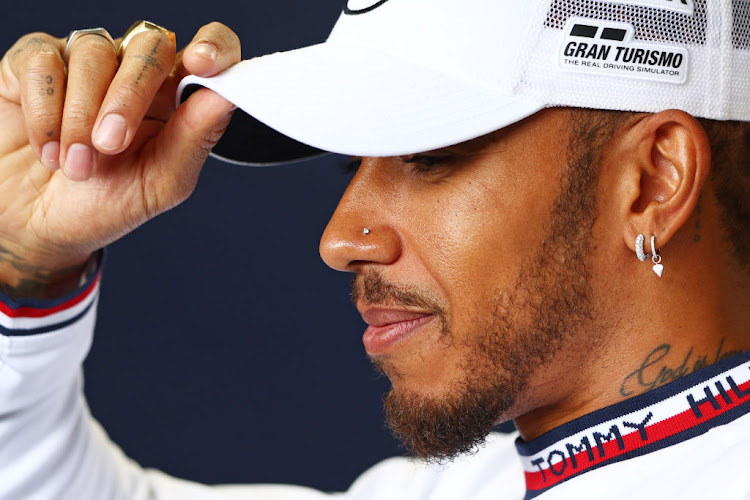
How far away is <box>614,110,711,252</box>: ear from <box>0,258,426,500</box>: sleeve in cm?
89

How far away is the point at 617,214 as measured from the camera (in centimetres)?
117

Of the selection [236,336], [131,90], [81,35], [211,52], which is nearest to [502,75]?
[211,52]

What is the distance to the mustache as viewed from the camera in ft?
4.00

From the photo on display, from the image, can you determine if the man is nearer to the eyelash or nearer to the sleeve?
the eyelash

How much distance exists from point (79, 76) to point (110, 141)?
0.39 ft

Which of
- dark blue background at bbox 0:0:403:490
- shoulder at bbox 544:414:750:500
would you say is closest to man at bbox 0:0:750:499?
shoulder at bbox 544:414:750:500

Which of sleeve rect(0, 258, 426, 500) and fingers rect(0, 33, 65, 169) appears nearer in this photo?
fingers rect(0, 33, 65, 169)

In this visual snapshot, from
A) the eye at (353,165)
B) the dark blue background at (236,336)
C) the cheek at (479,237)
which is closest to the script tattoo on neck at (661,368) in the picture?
the cheek at (479,237)

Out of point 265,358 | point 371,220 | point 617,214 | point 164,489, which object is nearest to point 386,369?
point 371,220

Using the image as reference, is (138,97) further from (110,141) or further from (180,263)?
(180,263)

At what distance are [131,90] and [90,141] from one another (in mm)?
92

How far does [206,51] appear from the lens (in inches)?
46.3

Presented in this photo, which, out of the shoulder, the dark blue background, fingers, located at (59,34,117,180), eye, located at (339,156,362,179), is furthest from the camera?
the dark blue background

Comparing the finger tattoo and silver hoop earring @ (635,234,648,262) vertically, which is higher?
the finger tattoo
